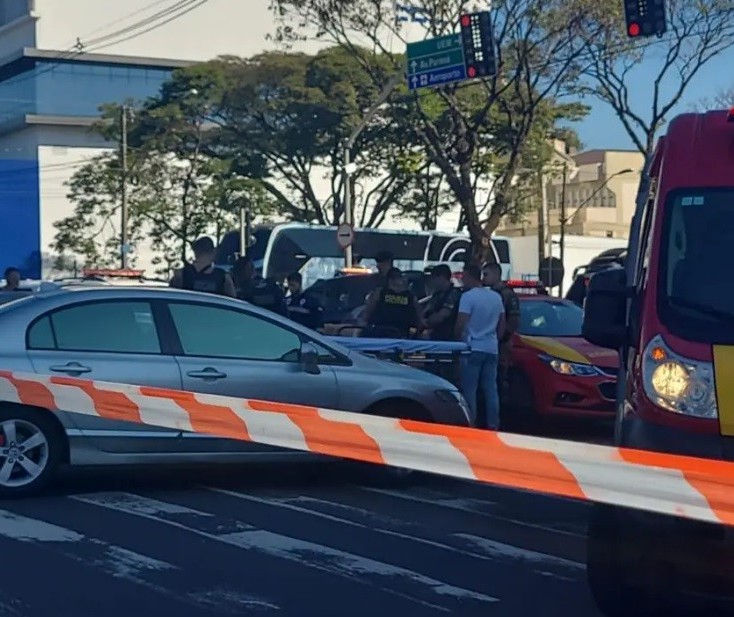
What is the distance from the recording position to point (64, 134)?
6369cm

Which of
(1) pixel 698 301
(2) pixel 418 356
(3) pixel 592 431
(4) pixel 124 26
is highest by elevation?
(4) pixel 124 26

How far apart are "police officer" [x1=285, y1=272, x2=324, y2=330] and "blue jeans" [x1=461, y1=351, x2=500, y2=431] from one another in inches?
198

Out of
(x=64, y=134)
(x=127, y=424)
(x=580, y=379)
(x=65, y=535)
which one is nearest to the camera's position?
(x=65, y=535)

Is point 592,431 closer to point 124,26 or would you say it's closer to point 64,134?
point 64,134

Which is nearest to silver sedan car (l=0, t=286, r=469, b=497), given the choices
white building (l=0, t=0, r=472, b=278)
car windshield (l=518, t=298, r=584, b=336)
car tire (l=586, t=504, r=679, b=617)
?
car tire (l=586, t=504, r=679, b=617)

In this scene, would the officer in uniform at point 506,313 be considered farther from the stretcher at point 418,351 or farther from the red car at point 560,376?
the stretcher at point 418,351

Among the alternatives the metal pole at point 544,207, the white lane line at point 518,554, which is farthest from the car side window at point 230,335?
the metal pole at point 544,207

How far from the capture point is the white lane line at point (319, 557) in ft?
21.9

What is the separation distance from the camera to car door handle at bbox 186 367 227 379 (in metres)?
9.38

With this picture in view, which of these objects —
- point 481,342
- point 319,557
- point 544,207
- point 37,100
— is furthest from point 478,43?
point 37,100

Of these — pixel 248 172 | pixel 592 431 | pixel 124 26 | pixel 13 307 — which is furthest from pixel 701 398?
pixel 124 26

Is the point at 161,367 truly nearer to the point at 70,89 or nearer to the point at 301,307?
the point at 301,307

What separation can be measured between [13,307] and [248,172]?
1547 inches

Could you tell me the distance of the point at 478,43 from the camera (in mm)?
23922
